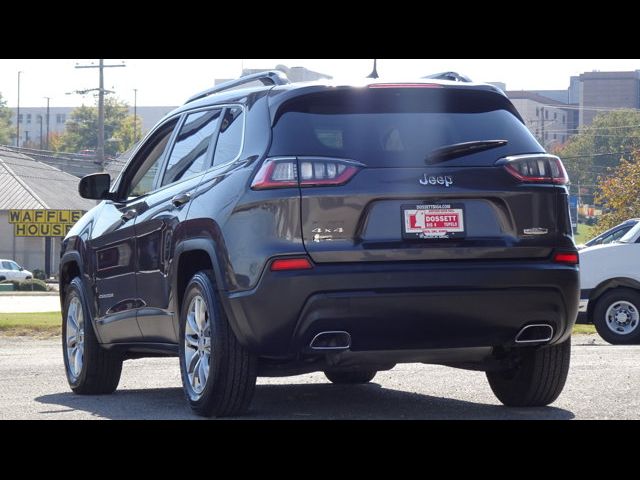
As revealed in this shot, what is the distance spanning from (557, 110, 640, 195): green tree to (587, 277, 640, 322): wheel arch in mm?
128844

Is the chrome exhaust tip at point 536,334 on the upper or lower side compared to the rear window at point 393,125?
lower

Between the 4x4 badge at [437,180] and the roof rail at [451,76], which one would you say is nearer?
the 4x4 badge at [437,180]

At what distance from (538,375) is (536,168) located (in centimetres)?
133

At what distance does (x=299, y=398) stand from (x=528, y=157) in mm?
2702

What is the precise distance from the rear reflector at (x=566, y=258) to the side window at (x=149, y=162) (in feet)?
9.76

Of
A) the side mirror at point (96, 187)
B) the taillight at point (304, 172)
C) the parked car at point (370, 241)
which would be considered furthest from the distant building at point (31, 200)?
the taillight at point (304, 172)

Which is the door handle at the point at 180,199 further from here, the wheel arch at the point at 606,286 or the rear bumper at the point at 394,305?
the wheel arch at the point at 606,286

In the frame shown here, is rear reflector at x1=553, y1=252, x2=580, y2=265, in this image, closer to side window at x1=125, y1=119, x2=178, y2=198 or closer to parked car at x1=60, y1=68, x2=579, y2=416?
parked car at x1=60, y1=68, x2=579, y2=416

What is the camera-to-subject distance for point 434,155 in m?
7.17

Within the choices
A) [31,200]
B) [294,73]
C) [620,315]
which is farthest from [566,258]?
[294,73]

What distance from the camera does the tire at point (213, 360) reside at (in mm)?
7273

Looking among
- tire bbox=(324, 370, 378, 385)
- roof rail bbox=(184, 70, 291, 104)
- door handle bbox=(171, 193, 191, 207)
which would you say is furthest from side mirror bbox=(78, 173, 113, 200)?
tire bbox=(324, 370, 378, 385)

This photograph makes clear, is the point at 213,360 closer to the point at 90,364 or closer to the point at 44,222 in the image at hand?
the point at 90,364
